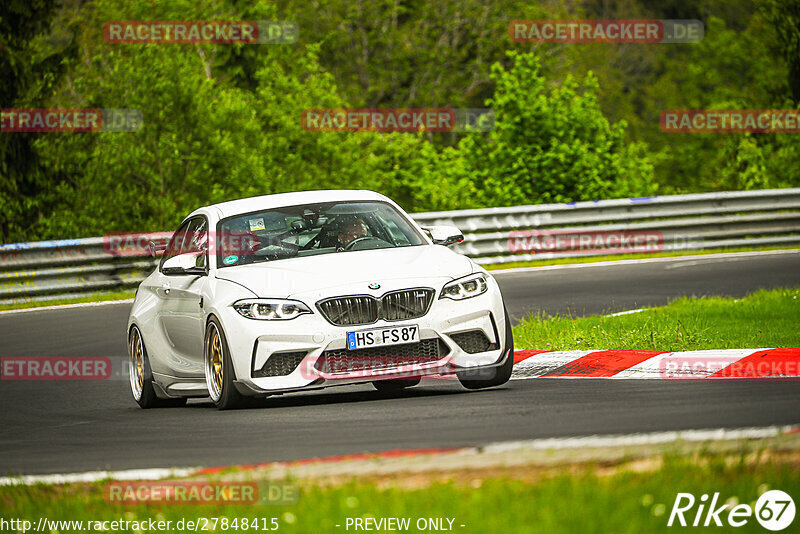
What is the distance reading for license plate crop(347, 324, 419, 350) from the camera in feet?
29.2

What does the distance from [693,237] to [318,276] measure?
604 inches

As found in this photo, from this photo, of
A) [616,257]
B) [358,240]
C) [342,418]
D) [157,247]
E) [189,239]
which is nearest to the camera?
[342,418]

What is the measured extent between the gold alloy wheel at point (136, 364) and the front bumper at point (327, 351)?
223cm

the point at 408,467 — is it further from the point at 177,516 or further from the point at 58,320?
the point at 58,320

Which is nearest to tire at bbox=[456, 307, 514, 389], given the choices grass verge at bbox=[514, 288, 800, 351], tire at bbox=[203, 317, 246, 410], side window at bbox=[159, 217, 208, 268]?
tire at bbox=[203, 317, 246, 410]

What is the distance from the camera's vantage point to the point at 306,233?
10.2 metres

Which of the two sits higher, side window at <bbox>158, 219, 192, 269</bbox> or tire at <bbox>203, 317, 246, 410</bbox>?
side window at <bbox>158, 219, 192, 269</bbox>

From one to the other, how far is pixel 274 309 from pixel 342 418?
3.53 ft

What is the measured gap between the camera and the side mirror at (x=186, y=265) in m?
10.1

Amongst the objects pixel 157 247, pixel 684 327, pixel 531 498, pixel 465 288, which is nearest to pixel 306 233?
pixel 465 288

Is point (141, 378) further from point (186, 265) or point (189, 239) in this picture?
point (186, 265)

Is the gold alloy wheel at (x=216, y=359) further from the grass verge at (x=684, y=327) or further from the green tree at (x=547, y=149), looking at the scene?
the green tree at (x=547, y=149)

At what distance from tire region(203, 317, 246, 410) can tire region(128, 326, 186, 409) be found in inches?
51.1

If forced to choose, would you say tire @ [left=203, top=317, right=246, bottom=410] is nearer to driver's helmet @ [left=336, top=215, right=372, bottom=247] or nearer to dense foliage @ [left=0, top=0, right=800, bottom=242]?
driver's helmet @ [left=336, top=215, right=372, bottom=247]
